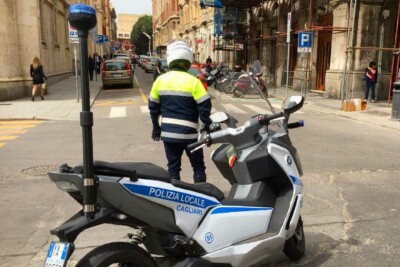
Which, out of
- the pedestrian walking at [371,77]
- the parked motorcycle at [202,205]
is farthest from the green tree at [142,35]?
the parked motorcycle at [202,205]

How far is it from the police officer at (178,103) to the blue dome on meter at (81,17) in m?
1.78

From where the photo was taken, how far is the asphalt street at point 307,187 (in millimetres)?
4066

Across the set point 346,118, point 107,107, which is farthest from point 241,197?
point 107,107

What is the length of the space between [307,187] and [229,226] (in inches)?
126

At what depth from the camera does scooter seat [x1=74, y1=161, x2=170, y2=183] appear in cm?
256

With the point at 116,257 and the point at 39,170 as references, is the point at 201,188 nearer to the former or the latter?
the point at 116,257

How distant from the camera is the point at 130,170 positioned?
2.64 metres

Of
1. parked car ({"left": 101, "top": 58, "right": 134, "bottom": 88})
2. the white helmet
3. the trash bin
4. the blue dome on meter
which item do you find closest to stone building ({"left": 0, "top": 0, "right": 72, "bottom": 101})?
parked car ({"left": 101, "top": 58, "right": 134, "bottom": 88})

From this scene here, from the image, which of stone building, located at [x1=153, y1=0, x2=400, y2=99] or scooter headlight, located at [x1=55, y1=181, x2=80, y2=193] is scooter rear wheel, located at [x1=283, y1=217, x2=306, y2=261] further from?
stone building, located at [x1=153, y1=0, x2=400, y2=99]

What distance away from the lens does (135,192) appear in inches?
104

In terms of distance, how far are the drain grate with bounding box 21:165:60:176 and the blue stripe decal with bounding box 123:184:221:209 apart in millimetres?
4518

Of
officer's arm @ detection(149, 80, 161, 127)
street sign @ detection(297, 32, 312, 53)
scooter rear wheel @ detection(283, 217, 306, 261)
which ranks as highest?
street sign @ detection(297, 32, 312, 53)

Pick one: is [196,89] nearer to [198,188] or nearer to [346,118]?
[198,188]

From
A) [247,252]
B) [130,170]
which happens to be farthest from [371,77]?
[130,170]
